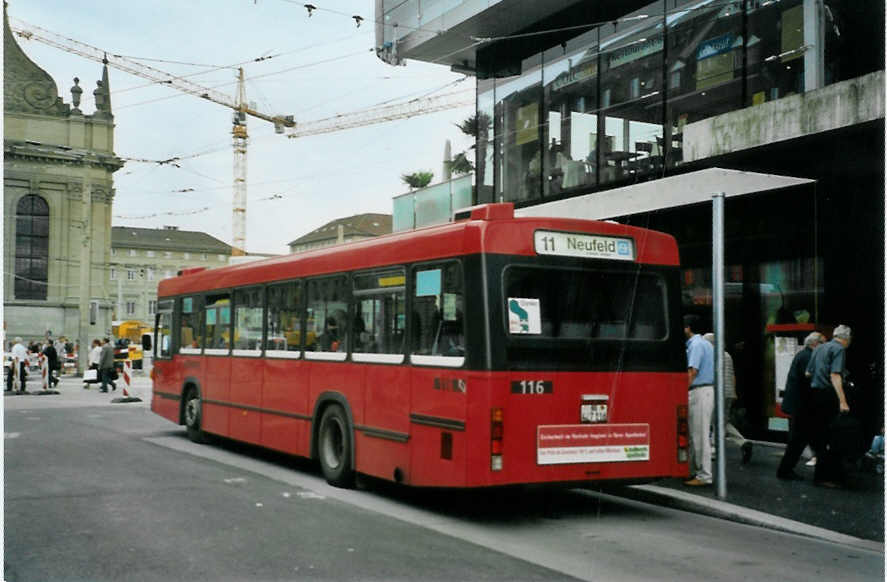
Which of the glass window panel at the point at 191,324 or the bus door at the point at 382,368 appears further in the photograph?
the glass window panel at the point at 191,324

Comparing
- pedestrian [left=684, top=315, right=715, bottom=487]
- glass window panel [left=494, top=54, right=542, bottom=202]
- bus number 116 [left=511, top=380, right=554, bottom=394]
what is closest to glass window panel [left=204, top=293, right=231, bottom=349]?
pedestrian [left=684, top=315, right=715, bottom=487]

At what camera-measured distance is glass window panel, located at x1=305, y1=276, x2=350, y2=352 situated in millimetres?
10758

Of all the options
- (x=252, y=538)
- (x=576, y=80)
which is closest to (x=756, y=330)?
(x=576, y=80)

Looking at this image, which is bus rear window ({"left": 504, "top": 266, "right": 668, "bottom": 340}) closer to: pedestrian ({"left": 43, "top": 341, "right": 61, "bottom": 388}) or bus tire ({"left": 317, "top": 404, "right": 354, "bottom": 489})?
bus tire ({"left": 317, "top": 404, "right": 354, "bottom": 489})

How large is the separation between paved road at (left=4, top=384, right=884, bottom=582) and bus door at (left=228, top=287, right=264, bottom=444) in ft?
3.35

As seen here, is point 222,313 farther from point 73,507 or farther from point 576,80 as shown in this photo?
point 576,80

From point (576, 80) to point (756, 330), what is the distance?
20.0 ft

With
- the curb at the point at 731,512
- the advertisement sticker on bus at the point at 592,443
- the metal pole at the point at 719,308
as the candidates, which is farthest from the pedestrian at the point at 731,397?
the advertisement sticker on bus at the point at 592,443

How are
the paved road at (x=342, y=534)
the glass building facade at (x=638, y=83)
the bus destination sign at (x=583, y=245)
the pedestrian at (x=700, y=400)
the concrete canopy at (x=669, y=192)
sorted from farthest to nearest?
1. the concrete canopy at (x=669, y=192)
2. the glass building facade at (x=638, y=83)
3. the pedestrian at (x=700, y=400)
4. the bus destination sign at (x=583, y=245)
5. the paved road at (x=342, y=534)

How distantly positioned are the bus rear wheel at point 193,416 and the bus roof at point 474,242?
4.39m

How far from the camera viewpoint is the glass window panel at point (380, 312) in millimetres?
9644

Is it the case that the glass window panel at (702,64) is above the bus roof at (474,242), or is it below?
above

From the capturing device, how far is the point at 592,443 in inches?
346

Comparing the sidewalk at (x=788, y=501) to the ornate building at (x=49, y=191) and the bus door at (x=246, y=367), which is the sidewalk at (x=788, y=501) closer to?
the bus door at (x=246, y=367)
